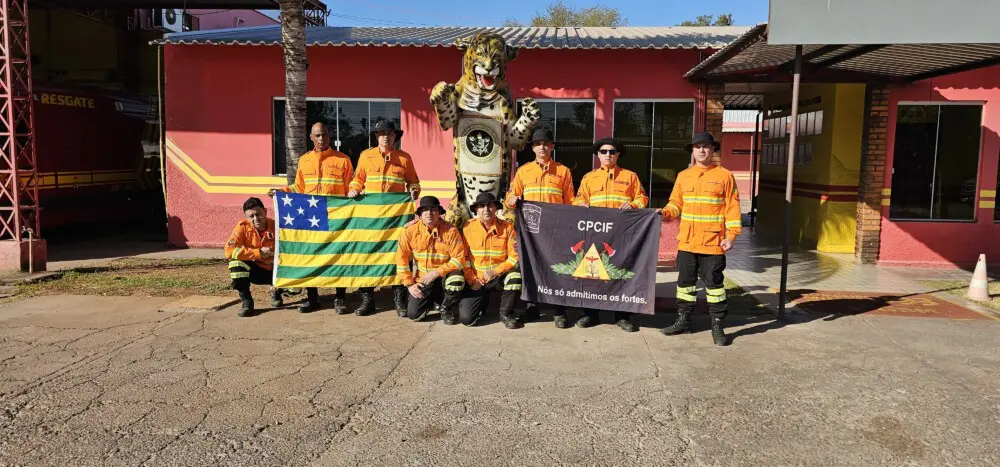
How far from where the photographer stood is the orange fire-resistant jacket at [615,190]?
21.1ft

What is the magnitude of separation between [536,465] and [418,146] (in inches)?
319

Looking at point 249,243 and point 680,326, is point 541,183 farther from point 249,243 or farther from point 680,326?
point 249,243

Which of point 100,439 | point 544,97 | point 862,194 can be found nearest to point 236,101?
point 544,97

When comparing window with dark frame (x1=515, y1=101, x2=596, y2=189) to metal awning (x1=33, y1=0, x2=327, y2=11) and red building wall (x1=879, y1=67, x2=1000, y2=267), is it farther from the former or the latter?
metal awning (x1=33, y1=0, x2=327, y2=11)

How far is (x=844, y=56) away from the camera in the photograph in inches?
310

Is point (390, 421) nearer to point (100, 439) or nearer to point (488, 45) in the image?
point (100, 439)

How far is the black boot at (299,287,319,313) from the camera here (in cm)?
689

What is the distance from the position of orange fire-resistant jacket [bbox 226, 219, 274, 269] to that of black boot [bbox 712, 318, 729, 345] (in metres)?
4.53

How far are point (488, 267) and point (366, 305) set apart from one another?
1.39 metres

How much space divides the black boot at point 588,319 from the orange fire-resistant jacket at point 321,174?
3088 millimetres

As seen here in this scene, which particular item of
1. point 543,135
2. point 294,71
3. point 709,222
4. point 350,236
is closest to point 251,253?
point 350,236

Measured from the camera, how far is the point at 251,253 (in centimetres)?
680

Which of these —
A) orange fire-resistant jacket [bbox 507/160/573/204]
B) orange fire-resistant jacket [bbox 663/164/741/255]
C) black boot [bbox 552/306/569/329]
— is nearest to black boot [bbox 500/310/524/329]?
black boot [bbox 552/306/569/329]

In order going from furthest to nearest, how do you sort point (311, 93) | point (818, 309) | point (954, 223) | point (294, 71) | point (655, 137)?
point (311, 93)
point (655, 137)
point (954, 223)
point (294, 71)
point (818, 309)
